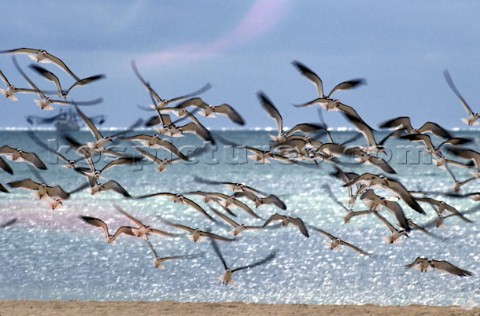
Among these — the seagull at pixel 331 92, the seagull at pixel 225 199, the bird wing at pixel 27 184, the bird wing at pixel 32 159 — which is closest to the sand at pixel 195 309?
the seagull at pixel 225 199

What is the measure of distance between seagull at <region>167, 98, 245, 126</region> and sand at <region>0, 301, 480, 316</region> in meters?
3.35

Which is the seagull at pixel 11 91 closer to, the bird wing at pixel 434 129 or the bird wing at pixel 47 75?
the bird wing at pixel 47 75

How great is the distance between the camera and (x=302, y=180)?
71.3 metres

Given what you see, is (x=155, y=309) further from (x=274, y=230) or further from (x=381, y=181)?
(x=274, y=230)

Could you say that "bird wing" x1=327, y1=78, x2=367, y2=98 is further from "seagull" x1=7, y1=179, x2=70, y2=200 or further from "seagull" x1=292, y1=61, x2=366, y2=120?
"seagull" x1=7, y1=179, x2=70, y2=200

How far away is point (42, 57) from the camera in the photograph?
49.6 ft

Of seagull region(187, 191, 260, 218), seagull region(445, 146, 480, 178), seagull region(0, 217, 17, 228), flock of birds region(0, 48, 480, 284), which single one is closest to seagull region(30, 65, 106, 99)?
flock of birds region(0, 48, 480, 284)

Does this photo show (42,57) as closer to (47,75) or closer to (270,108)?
(47,75)

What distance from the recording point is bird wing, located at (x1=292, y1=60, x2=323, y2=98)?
49.2ft

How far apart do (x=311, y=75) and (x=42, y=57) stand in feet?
14.8

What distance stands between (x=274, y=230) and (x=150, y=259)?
8.64 metres

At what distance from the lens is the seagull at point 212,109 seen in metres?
14.5

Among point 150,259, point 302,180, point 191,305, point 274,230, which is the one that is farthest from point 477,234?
point 302,180

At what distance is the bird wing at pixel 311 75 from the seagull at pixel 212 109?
1380mm
